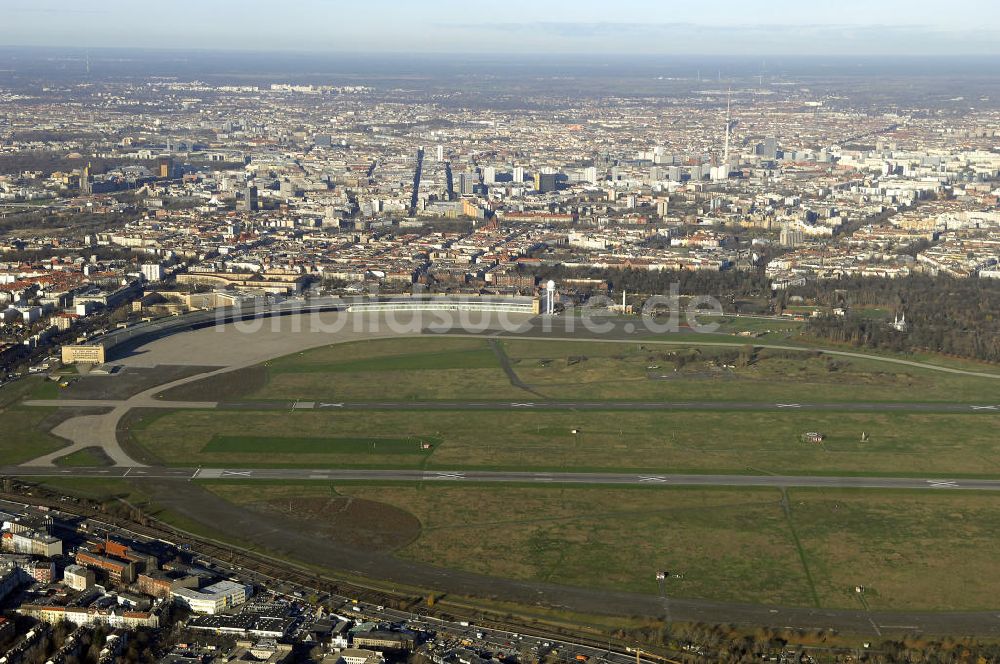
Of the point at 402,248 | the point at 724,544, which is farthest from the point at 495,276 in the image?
the point at 724,544

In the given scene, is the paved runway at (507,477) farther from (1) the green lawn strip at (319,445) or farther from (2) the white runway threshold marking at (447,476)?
(1) the green lawn strip at (319,445)

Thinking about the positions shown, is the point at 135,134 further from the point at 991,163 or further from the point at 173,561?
the point at 173,561

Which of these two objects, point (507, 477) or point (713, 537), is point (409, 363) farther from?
point (713, 537)

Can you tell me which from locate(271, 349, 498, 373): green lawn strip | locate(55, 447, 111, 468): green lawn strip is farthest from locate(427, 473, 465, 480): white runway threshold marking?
locate(271, 349, 498, 373): green lawn strip

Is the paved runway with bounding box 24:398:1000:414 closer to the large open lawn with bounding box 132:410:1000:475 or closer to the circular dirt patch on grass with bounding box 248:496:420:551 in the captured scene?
the large open lawn with bounding box 132:410:1000:475

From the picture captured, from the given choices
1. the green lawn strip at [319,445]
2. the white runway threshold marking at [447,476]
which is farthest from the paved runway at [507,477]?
the green lawn strip at [319,445]

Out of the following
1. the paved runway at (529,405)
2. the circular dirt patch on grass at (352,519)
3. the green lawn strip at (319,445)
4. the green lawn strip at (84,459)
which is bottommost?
the circular dirt patch on grass at (352,519)
